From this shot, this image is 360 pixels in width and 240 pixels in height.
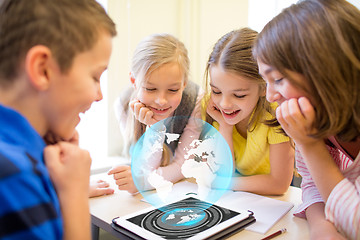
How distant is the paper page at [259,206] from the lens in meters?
0.90

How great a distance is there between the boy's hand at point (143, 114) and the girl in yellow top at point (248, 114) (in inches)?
10.1

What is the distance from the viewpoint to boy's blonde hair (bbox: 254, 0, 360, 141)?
2.57ft

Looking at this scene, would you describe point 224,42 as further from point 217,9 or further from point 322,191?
point 217,9

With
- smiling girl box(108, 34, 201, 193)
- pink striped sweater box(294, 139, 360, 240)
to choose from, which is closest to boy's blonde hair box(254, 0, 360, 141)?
pink striped sweater box(294, 139, 360, 240)

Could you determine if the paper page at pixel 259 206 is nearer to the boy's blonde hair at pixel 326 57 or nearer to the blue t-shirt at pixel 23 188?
the boy's blonde hair at pixel 326 57

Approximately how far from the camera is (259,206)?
3.41 ft

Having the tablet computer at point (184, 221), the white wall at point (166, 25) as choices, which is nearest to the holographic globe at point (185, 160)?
the tablet computer at point (184, 221)

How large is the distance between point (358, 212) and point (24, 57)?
81cm

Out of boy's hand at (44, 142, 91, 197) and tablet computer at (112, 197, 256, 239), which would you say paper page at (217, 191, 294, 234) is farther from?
boy's hand at (44, 142, 91, 197)

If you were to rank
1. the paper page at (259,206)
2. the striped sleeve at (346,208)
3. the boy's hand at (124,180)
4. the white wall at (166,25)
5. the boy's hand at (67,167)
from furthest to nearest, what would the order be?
the white wall at (166,25), the boy's hand at (124,180), the paper page at (259,206), the striped sleeve at (346,208), the boy's hand at (67,167)

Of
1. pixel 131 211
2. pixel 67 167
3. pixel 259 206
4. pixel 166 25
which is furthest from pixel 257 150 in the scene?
pixel 166 25

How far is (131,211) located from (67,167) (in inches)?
17.2

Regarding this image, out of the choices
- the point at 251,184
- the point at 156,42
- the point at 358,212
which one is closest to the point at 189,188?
the point at 251,184

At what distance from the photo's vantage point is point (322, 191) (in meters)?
0.88
